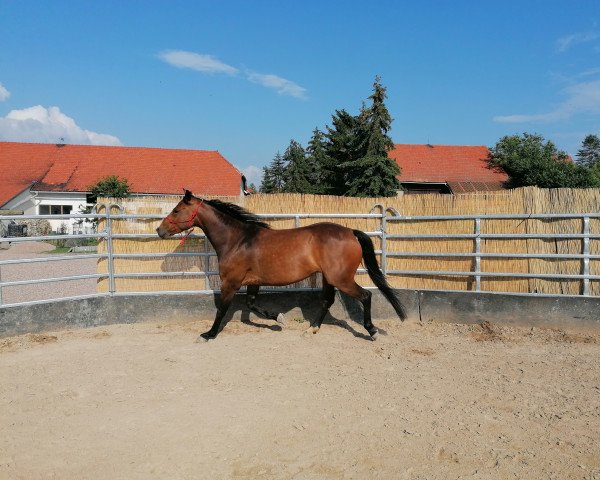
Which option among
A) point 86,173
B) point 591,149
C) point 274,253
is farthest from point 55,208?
point 591,149

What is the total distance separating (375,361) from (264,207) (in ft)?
10.8

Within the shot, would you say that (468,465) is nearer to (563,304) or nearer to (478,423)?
(478,423)

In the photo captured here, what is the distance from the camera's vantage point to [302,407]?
393cm

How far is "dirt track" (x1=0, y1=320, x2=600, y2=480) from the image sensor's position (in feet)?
9.91

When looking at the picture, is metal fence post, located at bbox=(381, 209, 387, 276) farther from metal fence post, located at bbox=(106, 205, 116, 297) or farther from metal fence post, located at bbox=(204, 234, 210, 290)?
metal fence post, located at bbox=(106, 205, 116, 297)

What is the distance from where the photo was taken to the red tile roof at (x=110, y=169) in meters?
31.4

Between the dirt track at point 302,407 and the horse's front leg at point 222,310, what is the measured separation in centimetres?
20

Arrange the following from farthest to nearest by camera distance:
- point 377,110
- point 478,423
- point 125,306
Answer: point 377,110 < point 125,306 < point 478,423

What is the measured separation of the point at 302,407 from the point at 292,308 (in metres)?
3.32

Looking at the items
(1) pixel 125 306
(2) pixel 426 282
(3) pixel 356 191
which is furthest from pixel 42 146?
(2) pixel 426 282

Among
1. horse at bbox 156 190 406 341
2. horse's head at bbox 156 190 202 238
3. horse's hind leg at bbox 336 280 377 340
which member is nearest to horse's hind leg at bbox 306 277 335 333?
horse at bbox 156 190 406 341

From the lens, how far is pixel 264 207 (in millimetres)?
7406

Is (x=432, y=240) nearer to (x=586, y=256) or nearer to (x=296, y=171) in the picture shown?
(x=586, y=256)

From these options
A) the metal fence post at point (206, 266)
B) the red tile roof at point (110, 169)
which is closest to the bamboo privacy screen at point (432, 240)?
the metal fence post at point (206, 266)
